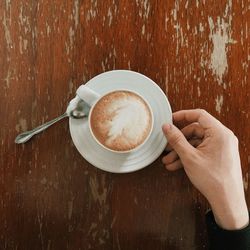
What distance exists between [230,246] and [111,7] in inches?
22.7

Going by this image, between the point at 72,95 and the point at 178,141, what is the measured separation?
10.3 inches

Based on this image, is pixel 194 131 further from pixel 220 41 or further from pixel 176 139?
pixel 220 41

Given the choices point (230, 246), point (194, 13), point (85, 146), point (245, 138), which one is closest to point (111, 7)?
point (194, 13)

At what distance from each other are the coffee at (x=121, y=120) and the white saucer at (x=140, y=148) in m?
0.04

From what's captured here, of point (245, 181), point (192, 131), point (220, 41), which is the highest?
point (220, 41)

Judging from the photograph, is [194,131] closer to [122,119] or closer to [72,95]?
[122,119]

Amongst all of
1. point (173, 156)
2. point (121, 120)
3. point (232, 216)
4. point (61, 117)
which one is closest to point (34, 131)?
point (61, 117)

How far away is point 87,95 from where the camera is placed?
0.87m

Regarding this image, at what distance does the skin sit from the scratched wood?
0.07m

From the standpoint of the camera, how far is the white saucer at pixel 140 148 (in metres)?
0.88

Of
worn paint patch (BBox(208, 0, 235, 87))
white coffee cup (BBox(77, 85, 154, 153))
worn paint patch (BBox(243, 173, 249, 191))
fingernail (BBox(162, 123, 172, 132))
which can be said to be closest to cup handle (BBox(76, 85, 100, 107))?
white coffee cup (BBox(77, 85, 154, 153))

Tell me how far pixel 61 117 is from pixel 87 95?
8 cm

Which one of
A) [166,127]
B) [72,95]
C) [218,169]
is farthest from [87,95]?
[218,169]

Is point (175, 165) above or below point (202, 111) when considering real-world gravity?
below
